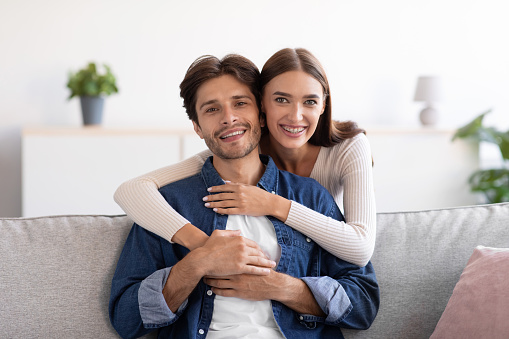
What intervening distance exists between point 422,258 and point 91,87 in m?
2.64

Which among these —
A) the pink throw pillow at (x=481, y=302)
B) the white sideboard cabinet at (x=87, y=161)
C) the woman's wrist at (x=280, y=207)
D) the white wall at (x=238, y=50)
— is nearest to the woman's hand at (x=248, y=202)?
the woman's wrist at (x=280, y=207)

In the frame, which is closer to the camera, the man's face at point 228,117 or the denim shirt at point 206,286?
the denim shirt at point 206,286

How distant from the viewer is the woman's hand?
1609 mm

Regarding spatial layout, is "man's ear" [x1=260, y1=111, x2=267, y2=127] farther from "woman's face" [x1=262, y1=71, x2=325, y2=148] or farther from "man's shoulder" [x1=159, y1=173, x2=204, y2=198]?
"man's shoulder" [x1=159, y1=173, x2=204, y2=198]

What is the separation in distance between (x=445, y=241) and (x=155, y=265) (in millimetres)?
894

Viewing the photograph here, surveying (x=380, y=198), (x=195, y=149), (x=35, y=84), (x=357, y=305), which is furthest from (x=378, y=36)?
(x=357, y=305)

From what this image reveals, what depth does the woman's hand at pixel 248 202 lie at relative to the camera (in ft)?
5.28

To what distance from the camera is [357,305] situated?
5.26 ft

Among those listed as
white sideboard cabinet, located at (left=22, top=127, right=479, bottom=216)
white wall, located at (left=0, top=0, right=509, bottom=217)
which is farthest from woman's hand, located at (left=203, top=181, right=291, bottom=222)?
white wall, located at (left=0, top=0, right=509, bottom=217)

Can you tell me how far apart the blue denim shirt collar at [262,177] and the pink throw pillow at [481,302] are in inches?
23.7

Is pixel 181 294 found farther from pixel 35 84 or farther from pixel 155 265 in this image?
pixel 35 84

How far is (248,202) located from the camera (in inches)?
63.5

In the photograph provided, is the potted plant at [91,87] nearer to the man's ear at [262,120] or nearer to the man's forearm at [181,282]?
the man's ear at [262,120]

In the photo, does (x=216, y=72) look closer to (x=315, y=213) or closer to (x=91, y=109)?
(x=315, y=213)
